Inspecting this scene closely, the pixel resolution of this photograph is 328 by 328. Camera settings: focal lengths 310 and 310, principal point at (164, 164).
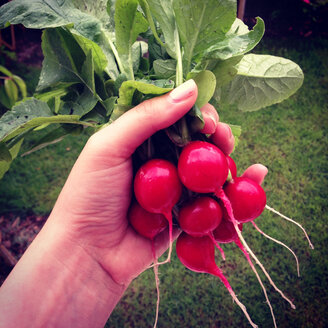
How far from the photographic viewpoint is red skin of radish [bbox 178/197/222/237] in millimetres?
1033

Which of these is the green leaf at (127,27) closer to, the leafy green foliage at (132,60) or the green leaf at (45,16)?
the leafy green foliage at (132,60)

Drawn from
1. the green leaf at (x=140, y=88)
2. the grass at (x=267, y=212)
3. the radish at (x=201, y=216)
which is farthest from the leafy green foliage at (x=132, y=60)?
the grass at (x=267, y=212)

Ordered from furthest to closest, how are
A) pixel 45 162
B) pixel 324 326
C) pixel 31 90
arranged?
pixel 31 90 → pixel 45 162 → pixel 324 326

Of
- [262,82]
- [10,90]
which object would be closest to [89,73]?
[262,82]

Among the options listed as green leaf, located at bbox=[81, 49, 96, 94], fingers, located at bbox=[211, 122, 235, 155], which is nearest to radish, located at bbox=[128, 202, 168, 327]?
fingers, located at bbox=[211, 122, 235, 155]

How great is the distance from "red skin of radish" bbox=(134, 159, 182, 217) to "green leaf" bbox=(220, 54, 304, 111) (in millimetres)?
503

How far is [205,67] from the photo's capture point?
104 centimetres

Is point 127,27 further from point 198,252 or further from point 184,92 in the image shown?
point 198,252

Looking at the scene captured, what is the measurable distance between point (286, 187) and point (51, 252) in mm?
1985

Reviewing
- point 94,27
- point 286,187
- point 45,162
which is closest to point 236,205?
point 94,27

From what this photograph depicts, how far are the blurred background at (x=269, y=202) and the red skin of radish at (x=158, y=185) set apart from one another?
0.64 metres

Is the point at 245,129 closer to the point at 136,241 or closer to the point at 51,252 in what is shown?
the point at 136,241

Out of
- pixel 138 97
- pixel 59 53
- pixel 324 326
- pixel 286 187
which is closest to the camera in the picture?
pixel 138 97

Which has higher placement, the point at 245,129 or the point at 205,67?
the point at 205,67
